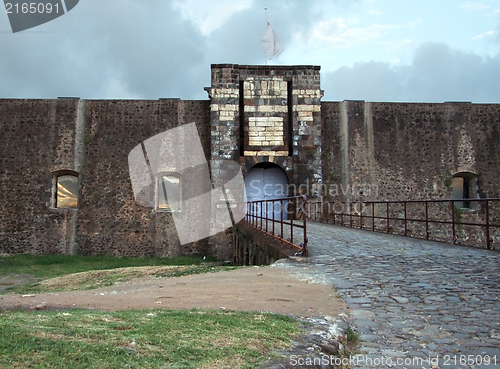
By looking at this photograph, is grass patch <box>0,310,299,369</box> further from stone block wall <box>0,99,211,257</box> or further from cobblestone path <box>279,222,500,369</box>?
stone block wall <box>0,99,211,257</box>

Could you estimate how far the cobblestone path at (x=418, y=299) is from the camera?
3.23 m

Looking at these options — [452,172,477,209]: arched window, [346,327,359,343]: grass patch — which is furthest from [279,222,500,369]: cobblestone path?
[452,172,477,209]: arched window

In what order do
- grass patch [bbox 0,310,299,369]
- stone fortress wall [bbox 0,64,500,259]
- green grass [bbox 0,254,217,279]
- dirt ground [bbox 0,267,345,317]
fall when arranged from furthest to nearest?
stone fortress wall [bbox 0,64,500,259] < green grass [bbox 0,254,217,279] < dirt ground [bbox 0,267,345,317] < grass patch [bbox 0,310,299,369]

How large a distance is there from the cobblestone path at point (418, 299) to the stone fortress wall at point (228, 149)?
9178mm

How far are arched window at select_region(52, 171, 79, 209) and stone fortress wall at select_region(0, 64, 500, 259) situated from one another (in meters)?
0.30

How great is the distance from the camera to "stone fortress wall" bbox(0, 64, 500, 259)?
1702 cm

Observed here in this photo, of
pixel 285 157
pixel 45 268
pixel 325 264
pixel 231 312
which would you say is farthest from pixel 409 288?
pixel 45 268

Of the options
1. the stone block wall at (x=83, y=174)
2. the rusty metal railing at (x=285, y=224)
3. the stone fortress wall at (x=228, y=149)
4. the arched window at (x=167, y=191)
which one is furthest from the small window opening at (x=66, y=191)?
the rusty metal railing at (x=285, y=224)

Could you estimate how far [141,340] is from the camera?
2.83 metres

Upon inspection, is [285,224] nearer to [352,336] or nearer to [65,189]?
[352,336]

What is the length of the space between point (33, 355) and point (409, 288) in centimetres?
426

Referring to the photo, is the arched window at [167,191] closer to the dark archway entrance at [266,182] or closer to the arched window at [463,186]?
the dark archway entrance at [266,182]

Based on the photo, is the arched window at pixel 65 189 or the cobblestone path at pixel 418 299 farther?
the arched window at pixel 65 189

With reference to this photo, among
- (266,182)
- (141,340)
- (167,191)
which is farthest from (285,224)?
(167,191)
